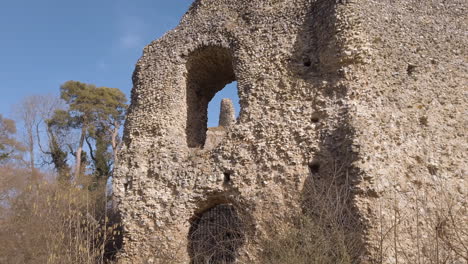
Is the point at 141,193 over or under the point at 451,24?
under

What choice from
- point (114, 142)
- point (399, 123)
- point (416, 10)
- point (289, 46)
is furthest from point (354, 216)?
point (114, 142)

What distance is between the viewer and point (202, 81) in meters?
9.29

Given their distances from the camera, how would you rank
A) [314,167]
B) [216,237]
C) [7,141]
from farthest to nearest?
[7,141] < [216,237] < [314,167]

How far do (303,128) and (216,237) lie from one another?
2830 millimetres

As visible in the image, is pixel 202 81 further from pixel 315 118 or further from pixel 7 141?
pixel 7 141

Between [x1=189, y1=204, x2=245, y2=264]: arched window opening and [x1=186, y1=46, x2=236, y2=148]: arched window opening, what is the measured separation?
174cm

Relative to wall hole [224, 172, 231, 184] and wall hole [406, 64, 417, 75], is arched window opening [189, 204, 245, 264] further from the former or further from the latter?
wall hole [406, 64, 417, 75]

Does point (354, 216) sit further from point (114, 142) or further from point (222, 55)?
point (114, 142)

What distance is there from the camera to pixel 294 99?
7152 mm

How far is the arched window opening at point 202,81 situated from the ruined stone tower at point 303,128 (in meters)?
0.08

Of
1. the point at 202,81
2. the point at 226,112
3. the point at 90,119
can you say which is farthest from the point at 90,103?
the point at 202,81

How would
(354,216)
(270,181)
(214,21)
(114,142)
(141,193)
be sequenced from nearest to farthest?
(354,216)
(270,181)
(141,193)
(214,21)
(114,142)

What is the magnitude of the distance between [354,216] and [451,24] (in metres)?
5.20

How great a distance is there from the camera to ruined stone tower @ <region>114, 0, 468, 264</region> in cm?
615
